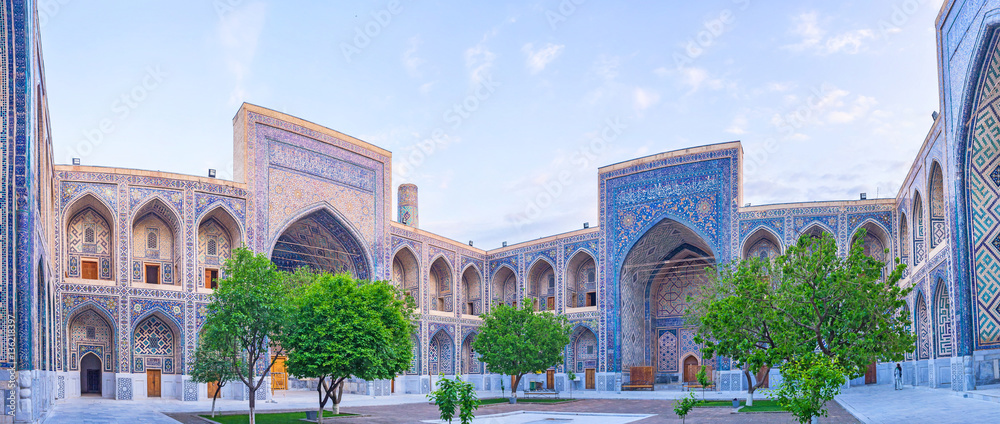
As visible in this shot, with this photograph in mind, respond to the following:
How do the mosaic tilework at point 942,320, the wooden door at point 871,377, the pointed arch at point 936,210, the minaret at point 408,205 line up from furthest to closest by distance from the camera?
the minaret at point 408,205, the wooden door at point 871,377, the pointed arch at point 936,210, the mosaic tilework at point 942,320

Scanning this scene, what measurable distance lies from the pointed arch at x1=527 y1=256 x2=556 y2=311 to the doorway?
50.5 feet

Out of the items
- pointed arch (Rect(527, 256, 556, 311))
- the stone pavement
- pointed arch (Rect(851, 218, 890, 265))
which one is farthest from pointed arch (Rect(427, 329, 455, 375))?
the stone pavement

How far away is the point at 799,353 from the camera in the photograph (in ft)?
31.2

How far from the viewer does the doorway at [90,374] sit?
21.0 metres


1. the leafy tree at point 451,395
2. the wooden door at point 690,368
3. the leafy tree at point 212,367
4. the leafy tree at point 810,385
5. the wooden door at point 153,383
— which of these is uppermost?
the leafy tree at point 810,385

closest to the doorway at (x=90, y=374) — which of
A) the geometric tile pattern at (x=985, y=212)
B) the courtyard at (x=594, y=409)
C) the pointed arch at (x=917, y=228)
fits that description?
the courtyard at (x=594, y=409)

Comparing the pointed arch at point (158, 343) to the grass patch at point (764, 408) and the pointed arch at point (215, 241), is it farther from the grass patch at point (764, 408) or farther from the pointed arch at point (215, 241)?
the grass patch at point (764, 408)

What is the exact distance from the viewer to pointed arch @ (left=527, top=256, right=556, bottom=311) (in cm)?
3019

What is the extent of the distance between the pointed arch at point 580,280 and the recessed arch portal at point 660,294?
171cm

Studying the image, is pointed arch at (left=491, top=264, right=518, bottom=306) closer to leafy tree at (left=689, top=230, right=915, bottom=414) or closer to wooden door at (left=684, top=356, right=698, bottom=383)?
wooden door at (left=684, top=356, right=698, bottom=383)

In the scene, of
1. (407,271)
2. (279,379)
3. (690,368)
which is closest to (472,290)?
(407,271)

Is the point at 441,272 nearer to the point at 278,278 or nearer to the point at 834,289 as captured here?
the point at 278,278

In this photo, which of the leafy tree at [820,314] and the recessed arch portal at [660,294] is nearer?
the leafy tree at [820,314]

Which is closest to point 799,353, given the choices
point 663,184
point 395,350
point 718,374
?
point 395,350
